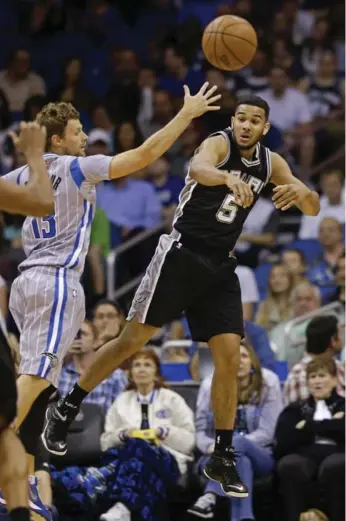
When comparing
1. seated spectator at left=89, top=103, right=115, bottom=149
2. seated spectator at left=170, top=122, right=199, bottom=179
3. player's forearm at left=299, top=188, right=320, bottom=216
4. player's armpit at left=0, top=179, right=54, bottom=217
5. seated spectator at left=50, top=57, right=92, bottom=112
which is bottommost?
player's armpit at left=0, top=179, right=54, bottom=217

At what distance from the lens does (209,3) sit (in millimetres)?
17844

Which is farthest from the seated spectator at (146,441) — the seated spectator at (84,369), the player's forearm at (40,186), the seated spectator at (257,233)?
the player's forearm at (40,186)

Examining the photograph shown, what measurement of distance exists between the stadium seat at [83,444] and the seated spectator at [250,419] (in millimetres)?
813

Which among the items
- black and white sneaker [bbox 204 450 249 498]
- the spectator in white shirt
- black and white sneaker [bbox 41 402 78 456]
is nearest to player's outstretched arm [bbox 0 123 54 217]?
black and white sneaker [bbox 41 402 78 456]

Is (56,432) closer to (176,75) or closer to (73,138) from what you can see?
(73,138)

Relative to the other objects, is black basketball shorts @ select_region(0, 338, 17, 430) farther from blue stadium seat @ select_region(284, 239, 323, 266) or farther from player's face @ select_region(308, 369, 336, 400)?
blue stadium seat @ select_region(284, 239, 323, 266)

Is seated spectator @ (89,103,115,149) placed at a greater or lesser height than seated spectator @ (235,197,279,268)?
greater

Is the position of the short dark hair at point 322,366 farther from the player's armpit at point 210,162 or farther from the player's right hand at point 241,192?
the player's right hand at point 241,192

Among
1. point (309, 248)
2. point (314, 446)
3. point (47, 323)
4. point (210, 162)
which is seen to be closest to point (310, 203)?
point (210, 162)

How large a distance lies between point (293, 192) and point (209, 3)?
10574 millimetres

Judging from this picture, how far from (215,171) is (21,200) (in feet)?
5.21

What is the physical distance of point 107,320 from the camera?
11.3 meters

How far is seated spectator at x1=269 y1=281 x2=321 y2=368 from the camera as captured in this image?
1155 centimetres

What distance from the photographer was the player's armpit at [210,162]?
24.8 ft
